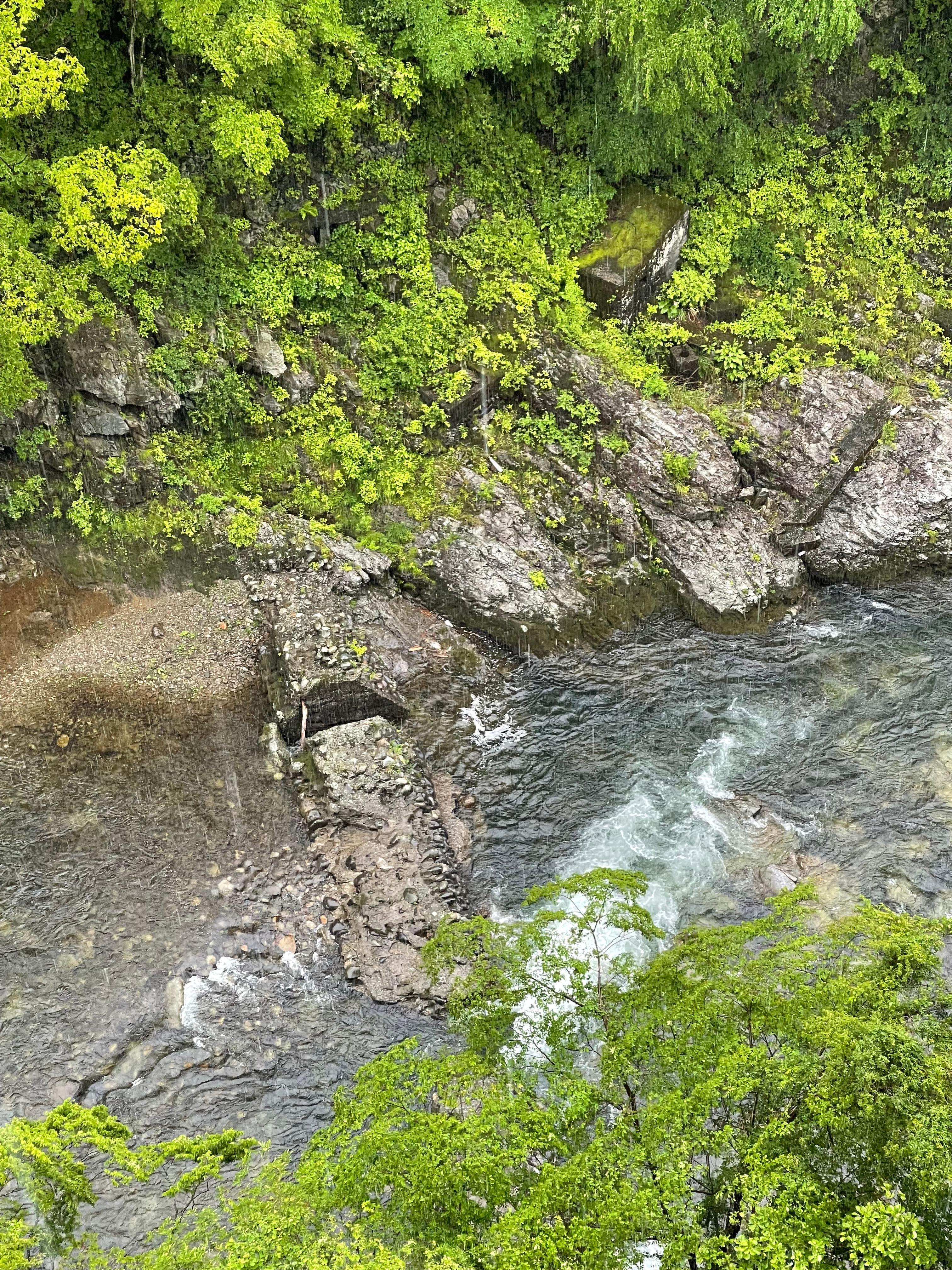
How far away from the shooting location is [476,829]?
13758 mm

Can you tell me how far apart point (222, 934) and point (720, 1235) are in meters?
7.94

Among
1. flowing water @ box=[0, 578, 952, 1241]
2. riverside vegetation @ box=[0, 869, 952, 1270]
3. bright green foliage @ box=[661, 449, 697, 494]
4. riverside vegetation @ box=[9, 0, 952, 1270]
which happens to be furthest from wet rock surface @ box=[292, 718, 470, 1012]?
bright green foliage @ box=[661, 449, 697, 494]

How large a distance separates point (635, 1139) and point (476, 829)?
7066mm

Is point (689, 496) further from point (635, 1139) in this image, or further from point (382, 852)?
point (635, 1139)

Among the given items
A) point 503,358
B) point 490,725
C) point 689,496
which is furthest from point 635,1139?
point 503,358

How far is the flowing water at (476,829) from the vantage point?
10750 millimetres

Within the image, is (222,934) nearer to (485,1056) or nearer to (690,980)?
(485,1056)

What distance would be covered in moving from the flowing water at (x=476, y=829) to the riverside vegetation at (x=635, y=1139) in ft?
7.37

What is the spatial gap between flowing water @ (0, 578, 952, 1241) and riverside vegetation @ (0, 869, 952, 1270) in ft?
7.37

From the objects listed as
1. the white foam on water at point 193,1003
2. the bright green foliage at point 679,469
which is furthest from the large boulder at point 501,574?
the white foam on water at point 193,1003

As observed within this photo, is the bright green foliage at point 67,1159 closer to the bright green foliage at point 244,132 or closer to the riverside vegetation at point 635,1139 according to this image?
the riverside vegetation at point 635,1139

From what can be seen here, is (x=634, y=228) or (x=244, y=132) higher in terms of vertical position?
(x=634, y=228)

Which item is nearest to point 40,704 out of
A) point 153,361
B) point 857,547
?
point 153,361

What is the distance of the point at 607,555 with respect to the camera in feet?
58.6
